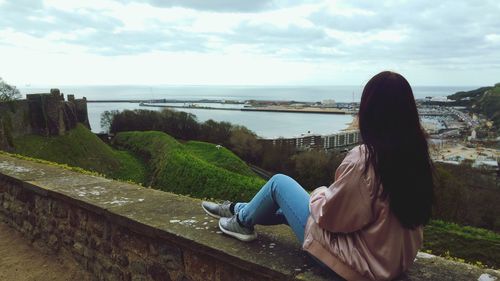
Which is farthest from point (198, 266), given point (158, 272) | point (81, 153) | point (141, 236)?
point (81, 153)

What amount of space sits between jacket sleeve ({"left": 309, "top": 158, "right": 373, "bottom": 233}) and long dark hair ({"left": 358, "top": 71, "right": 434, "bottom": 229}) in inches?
3.0

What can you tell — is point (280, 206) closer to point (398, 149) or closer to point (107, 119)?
point (398, 149)

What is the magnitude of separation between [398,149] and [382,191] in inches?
8.0

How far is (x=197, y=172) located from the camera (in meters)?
24.5

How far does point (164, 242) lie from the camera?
285cm

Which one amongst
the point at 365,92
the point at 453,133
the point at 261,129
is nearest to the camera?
the point at 365,92

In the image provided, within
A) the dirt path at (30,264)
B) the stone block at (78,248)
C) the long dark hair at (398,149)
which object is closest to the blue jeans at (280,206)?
the long dark hair at (398,149)

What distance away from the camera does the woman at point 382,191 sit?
190cm

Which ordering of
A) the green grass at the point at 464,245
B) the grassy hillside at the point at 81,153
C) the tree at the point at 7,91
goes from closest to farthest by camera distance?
the green grass at the point at 464,245 < the grassy hillside at the point at 81,153 < the tree at the point at 7,91

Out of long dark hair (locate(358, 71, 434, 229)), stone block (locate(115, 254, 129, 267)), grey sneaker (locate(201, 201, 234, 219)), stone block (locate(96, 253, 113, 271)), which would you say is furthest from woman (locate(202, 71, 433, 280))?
stone block (locate(96, 253, 113, 271))

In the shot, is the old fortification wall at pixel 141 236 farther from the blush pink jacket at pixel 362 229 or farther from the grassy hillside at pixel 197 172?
the grassy hillside at pixel 197 172

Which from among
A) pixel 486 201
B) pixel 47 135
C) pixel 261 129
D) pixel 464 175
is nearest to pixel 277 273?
pixel 486 201

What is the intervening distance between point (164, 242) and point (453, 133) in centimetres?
7035

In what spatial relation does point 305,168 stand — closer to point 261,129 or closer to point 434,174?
point 434,174
